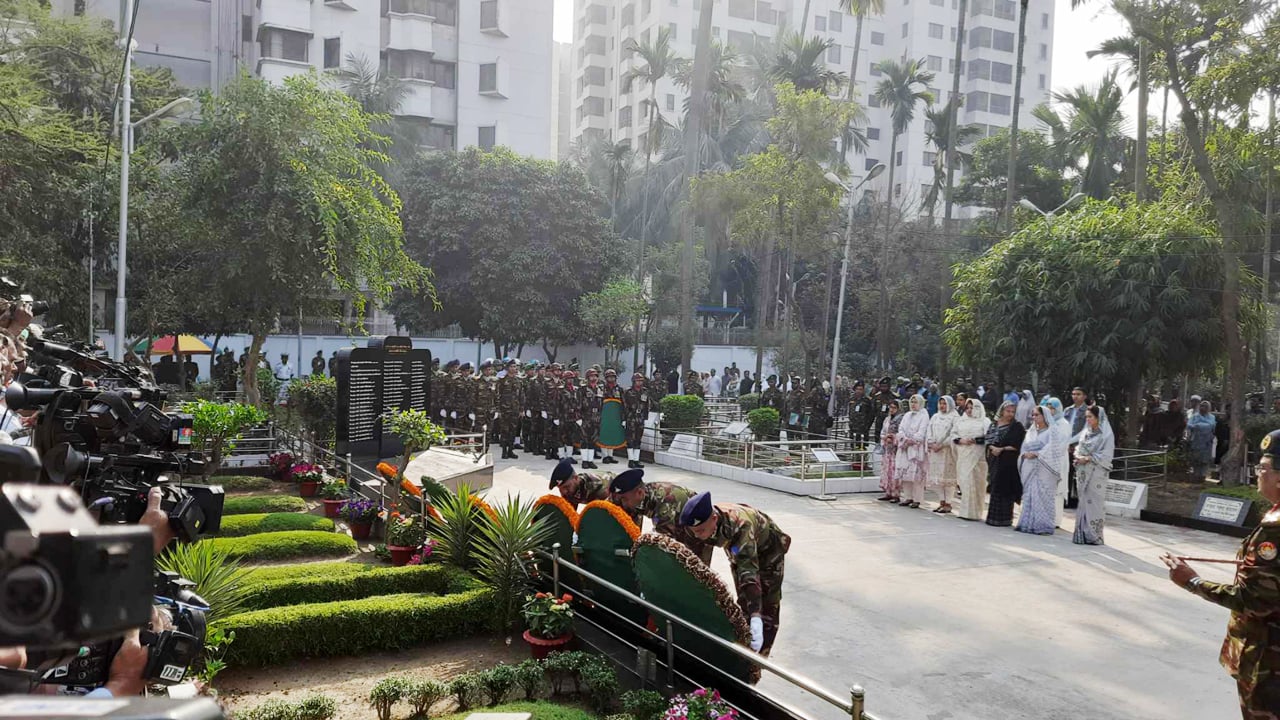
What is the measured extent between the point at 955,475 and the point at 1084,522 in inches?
109

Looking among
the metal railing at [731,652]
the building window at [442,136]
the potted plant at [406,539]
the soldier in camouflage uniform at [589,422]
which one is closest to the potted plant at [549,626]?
the metal railing at [731,652]

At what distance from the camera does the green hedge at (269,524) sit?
34.4ft

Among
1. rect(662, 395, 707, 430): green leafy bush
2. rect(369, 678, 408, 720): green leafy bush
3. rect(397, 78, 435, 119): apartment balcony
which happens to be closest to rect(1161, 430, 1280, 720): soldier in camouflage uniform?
rect(369, 678, 408, 720): green leafy bush

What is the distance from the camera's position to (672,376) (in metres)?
29.5

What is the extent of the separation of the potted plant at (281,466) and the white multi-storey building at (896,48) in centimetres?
4904

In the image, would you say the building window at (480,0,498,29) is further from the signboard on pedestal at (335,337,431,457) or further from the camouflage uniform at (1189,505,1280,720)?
the camouflage uniform at (1189,505,1280,720)

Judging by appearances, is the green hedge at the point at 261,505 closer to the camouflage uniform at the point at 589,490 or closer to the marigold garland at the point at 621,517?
the camouflage uniform at the point at 589,490

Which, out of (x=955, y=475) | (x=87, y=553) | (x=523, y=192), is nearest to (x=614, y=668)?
(x=87, y=553)

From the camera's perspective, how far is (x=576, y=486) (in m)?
7.58

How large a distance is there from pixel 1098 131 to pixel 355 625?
1387 inches

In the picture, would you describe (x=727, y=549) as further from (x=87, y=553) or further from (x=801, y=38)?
(x=801, y=38)

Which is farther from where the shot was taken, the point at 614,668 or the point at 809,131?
the point at 809,131

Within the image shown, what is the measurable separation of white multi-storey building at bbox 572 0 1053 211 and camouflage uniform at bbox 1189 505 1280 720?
58.3 meters

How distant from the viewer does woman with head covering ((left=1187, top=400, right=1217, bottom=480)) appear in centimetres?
1775
